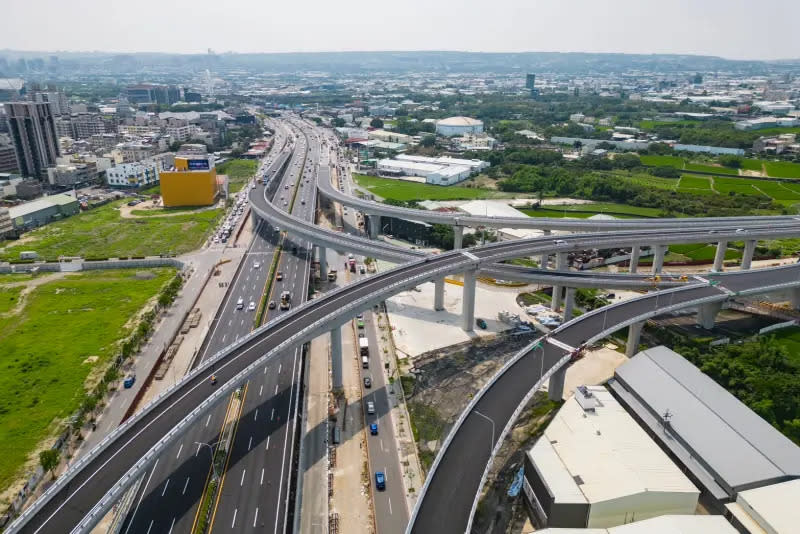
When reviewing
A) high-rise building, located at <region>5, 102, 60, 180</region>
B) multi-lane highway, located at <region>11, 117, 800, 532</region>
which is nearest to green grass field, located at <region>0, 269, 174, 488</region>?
multi-lane highway, located at <region>11, 117, 800, 532</region>

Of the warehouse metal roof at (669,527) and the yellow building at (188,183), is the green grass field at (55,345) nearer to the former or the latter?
the yellow building at (188,183)

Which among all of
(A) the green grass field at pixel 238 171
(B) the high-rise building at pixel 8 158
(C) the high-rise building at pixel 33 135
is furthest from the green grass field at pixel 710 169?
(B) the high-rise building at pixel 8 158

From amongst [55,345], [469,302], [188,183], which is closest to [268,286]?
[55,345]

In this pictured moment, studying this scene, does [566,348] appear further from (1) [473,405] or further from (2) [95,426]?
(2) [95,426]

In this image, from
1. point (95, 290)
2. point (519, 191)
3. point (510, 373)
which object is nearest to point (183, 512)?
point (510, 373)

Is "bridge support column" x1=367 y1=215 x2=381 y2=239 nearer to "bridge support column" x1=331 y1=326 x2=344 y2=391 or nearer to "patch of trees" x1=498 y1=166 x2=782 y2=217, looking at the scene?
"patch of trees" x1=498 y1=166 x2=782 y2=217

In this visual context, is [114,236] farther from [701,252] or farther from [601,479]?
[701,252]
